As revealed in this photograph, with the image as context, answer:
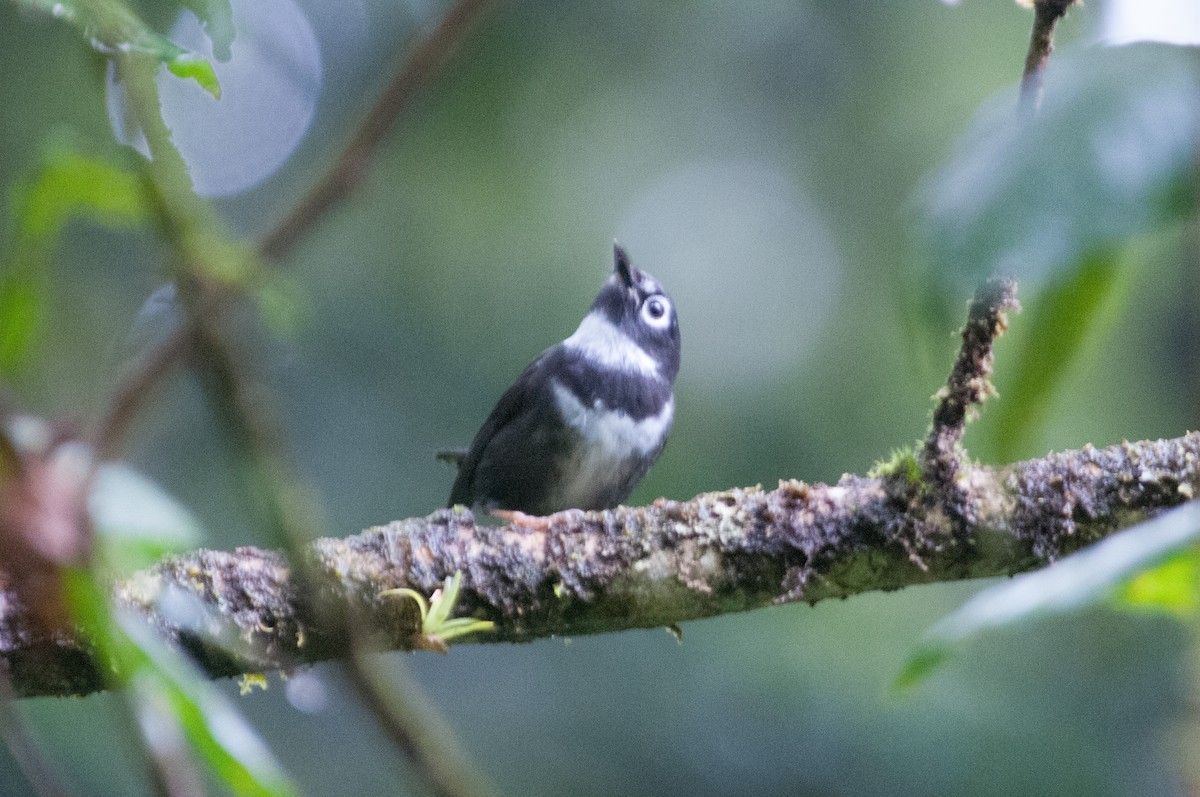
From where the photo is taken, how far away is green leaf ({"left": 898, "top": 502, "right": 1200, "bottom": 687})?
661mm

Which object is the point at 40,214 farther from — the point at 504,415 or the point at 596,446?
the point at 504,415

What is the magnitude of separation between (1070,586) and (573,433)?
11.2 ft

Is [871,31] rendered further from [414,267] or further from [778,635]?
[778,635]

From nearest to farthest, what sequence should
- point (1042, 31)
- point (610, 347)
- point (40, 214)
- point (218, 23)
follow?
point (218, 23) → point (1042, 31) → point (40, 214) → point (610, 347)

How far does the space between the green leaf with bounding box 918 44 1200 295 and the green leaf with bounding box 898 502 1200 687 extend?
0.17m

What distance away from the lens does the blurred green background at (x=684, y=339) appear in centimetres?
591

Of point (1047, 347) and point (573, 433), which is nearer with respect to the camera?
point (1047, 347)

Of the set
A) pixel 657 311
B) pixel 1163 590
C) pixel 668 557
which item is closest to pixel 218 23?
pixel 1163 590

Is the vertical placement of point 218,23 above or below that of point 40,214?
above

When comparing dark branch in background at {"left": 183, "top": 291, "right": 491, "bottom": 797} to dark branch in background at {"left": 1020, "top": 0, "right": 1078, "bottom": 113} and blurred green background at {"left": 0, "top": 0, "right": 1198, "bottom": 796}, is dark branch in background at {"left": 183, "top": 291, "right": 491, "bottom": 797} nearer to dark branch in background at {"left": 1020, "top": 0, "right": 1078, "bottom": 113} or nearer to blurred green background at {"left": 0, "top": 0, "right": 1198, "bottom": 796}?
dark branch in background at {"left": 1020, "top": 0, "right": 1078, "bottom": 113}

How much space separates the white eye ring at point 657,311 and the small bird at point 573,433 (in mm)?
188

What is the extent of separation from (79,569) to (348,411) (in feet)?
21.5

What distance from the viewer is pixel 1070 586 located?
0.69 metres

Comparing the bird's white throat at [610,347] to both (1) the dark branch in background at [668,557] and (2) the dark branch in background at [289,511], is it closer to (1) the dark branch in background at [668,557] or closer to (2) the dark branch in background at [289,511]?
(1) the dark branch in background at [668,557]
